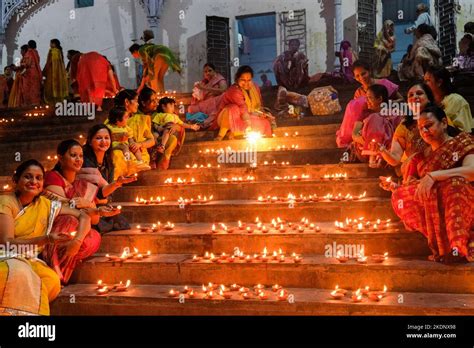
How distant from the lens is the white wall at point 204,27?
14.4 meters

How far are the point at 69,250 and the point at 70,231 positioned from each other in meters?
0.19

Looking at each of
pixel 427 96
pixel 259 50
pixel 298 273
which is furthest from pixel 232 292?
pixel 259 50

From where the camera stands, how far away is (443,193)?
3848 mm

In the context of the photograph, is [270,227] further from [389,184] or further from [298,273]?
[389,184]

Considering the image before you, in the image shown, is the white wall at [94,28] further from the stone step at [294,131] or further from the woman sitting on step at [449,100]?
the woman sitting on step at [449,100]

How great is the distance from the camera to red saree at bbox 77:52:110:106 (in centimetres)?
1072

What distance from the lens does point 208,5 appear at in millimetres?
15211

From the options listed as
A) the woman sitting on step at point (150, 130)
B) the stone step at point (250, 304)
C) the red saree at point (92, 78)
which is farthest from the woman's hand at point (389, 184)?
the red saree at point (92, 78)

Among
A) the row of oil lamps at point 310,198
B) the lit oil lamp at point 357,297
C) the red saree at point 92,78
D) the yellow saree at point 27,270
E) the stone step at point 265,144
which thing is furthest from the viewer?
the red saree at point 92,78

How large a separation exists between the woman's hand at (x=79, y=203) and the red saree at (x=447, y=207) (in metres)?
2.89

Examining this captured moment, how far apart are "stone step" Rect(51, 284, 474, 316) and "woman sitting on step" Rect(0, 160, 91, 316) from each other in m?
0.28

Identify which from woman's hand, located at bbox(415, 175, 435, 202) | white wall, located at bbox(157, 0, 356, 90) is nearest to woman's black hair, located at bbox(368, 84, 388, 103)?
woman's hand, located at bbox(415, 175, 435, 202)

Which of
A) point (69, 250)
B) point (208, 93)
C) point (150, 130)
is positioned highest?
point (208, 93)
